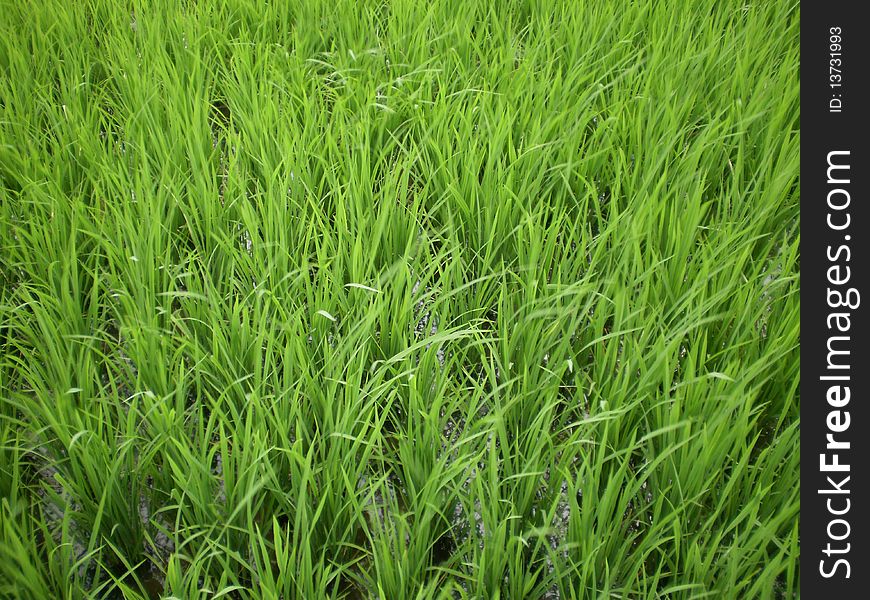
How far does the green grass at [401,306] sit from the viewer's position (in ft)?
3.19

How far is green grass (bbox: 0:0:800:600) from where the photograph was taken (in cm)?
97

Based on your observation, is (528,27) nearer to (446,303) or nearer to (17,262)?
(446,303)

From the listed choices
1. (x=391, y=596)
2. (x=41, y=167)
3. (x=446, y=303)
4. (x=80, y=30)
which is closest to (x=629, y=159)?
(x=446, y=303)

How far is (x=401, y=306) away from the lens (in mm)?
1208

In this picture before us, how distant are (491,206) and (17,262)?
90 centimetres

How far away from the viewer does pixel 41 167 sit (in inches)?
58.8

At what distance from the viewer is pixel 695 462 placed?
0.98 meters

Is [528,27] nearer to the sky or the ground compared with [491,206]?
nearer to the sky

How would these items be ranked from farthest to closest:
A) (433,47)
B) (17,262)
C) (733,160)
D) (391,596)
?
(433,47), (733,160), (17,262), (391,596)

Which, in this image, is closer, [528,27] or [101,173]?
[101,173]
